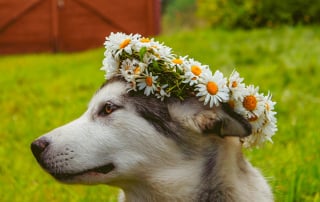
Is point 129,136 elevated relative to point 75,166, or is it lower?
elevated

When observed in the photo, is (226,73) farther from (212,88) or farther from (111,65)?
(212,88)

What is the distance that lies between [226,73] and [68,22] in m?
9.62

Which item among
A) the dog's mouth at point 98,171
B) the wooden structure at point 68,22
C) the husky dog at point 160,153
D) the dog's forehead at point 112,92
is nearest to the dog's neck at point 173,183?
the husky dog at point 160,153

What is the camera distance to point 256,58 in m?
10.3

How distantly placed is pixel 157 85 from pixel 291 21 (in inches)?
474

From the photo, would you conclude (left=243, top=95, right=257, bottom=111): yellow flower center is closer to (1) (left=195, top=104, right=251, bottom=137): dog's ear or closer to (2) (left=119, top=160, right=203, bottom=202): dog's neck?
(1) (left=195, top=104, right=251, bottom=137): dog's ear

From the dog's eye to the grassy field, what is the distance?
53.0 inches

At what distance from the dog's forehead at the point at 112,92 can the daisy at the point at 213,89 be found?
36cm

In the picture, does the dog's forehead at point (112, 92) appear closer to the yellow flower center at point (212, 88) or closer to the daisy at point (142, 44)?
the daisy at point (142, 44)

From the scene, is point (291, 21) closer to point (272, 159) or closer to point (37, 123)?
point (37, 123)

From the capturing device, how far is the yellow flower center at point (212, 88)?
119 inches

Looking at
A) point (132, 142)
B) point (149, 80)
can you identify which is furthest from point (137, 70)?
point (132, 142)

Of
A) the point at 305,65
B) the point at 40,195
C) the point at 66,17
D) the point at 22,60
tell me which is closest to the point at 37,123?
the point at 40,195

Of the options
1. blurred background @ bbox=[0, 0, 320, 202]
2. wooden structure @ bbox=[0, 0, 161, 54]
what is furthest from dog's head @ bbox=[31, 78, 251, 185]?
wooden structure @ bbox=[0, 0, 161, 54]
